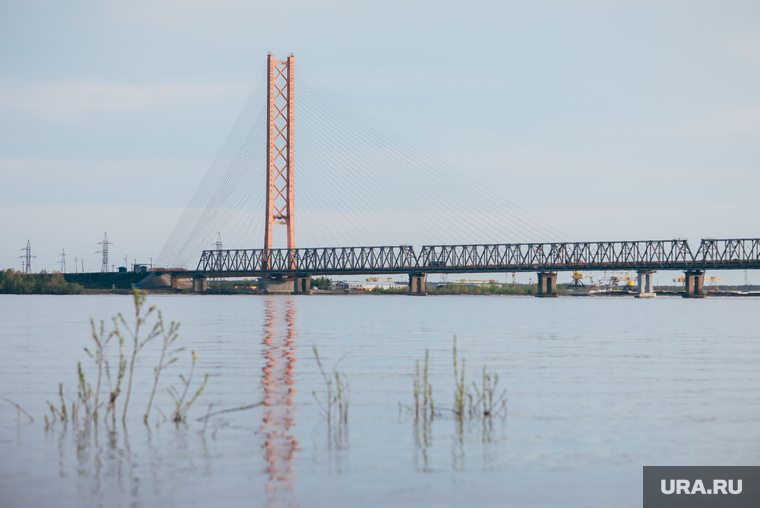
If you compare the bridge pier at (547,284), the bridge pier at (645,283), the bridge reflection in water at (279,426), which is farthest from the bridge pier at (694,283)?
the bridge reflection in water at (279,426)

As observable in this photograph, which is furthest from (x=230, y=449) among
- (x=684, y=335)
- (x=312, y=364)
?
(x=684, y=335)

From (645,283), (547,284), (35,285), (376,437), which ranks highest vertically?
(645,283)

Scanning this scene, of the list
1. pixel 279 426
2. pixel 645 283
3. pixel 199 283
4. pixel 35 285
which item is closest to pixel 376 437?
pixel 279 426

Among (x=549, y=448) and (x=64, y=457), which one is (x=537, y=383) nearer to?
(x=549, y=448)

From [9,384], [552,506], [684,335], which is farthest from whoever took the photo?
[684,335]

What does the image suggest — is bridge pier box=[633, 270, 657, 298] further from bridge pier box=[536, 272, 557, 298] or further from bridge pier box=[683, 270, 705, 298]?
bridge pier box=[536, 272, 557, 298]

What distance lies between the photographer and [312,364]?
73.2ft

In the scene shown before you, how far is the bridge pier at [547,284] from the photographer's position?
151 meters

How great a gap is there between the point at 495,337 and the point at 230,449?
2513 centimetres

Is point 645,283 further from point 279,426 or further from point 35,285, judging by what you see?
point 279,426

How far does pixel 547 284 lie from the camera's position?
152250 mm

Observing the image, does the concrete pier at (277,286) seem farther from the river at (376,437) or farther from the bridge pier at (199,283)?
the river at (376,437)

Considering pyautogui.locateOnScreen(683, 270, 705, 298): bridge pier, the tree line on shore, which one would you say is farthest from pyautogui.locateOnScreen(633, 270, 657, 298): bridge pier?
the tree line on shore

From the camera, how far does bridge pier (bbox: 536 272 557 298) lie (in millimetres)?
151300
